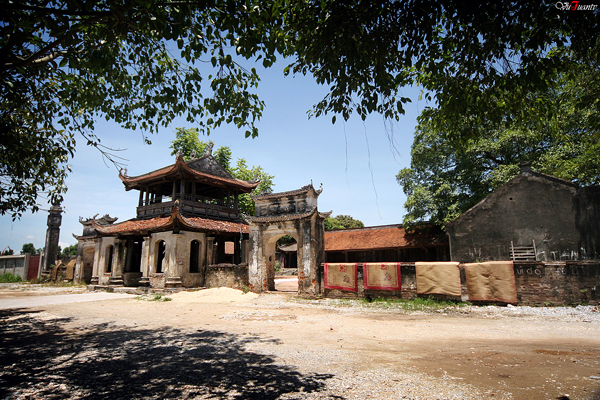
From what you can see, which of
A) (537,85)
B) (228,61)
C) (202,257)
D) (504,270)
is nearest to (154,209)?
(202,257)

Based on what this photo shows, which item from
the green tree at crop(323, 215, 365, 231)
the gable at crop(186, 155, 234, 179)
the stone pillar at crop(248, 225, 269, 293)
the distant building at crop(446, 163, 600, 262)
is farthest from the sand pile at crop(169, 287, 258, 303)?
the green tree at crop(323, 215, 365, 231)

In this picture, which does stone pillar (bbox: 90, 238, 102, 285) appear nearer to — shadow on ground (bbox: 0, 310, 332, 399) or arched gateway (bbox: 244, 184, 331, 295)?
arched gateway (bbox: 244, 184, 331, 295)

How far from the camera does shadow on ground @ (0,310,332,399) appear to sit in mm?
4074

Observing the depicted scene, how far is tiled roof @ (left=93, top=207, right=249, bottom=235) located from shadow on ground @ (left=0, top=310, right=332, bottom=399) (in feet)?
32.2

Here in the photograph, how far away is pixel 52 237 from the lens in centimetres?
2897

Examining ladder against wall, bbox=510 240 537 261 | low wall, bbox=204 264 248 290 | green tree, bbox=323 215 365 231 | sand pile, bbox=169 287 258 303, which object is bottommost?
sand pile, bbox=169 287 258 303

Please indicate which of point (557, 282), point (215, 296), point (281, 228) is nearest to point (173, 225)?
point (215, 296)

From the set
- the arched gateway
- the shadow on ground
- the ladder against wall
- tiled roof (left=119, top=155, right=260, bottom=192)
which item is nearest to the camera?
the shadow on ground

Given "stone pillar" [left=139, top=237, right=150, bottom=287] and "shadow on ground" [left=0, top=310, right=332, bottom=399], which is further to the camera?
"stone pillar" [left=139, top=237, right=150, bottom=287]

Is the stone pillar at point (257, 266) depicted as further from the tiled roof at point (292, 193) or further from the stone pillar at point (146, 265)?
the stone pillar at point (146, 265)

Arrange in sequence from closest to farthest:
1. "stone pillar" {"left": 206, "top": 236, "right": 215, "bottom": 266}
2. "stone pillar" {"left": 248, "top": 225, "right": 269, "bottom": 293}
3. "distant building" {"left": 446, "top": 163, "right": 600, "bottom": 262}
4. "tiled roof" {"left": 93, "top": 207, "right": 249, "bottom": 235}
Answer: "distant building" {"left": 446, "top": 163, "right": 600, "bottom": 262}, "stone pillar" {"left": 248, "top": 225, "right": 269, "bottom": 293}, "tiled roof" {"left": 93, "top": 207, "right": 249, "bottom": 235}, "stone pillar" {"left": 206, "top": 236, "right": 215, "bottom": 266}

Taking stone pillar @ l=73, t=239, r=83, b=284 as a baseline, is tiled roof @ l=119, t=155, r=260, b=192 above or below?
above

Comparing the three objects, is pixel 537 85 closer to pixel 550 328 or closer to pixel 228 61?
pixel 228 61

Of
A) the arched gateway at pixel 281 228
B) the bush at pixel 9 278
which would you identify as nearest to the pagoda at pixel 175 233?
the arched gateway at pixel 281 228
